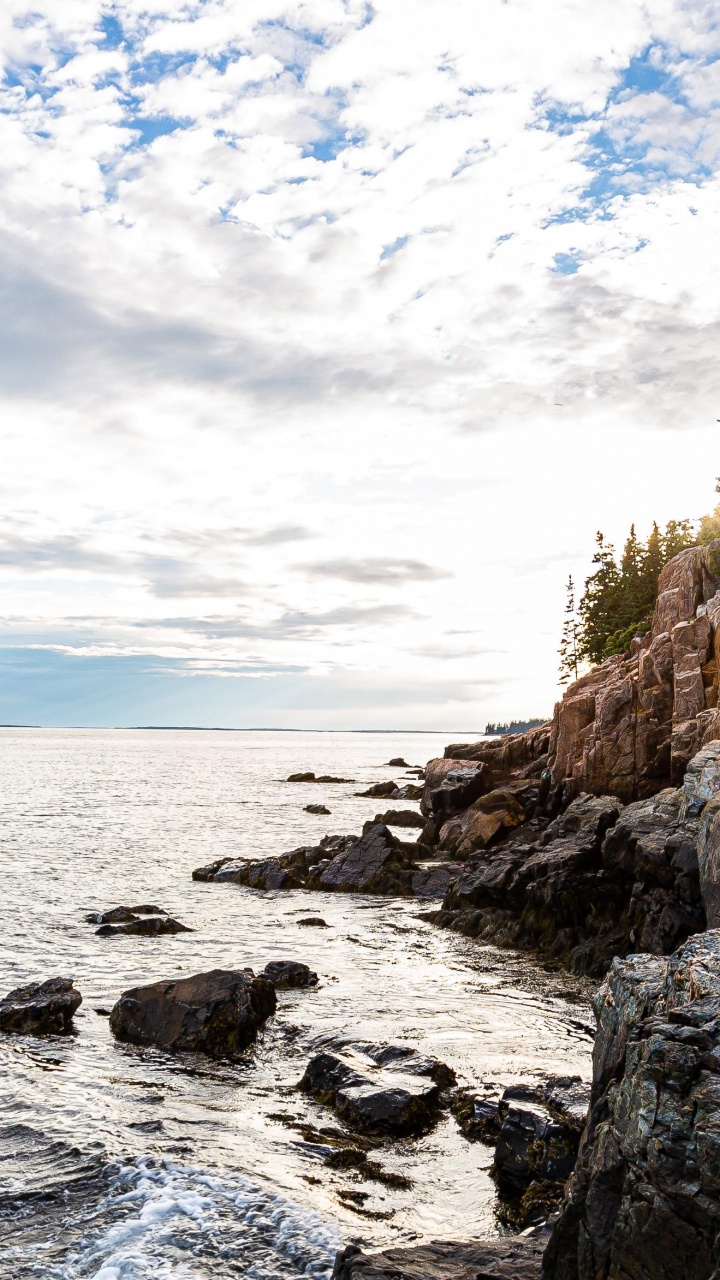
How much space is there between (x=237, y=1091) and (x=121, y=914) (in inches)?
530

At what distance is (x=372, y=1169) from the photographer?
10305mm

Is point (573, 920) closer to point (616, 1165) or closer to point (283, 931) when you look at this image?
point (283, 931)

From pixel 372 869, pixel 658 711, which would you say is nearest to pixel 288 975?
pixel 372 869

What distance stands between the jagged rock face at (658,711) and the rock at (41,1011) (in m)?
21.0

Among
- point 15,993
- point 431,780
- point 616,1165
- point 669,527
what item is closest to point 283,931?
point 15,993

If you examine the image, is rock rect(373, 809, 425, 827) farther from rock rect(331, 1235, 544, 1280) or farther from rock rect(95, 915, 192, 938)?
rock rect(331, 1235, 544, 1280)

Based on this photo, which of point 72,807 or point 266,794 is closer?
point 72,807

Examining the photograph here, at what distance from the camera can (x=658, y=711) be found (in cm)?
3297

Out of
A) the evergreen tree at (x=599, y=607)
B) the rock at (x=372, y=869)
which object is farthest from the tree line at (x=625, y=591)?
the rock at (x=372, y=869)

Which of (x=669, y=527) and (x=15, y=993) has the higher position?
(x=669, y=527)

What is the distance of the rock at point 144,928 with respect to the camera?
23344 mm

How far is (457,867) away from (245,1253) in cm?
2479

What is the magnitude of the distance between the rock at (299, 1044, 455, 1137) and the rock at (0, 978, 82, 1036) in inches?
213

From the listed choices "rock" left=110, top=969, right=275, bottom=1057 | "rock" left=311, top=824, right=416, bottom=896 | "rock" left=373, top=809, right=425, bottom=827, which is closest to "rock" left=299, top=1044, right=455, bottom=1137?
"rock" left=110, top=969, right=275, bottom=1057
